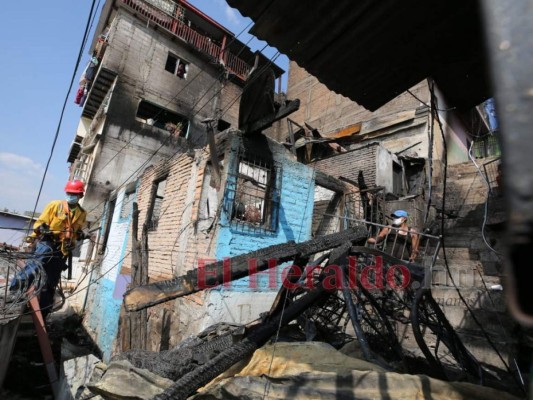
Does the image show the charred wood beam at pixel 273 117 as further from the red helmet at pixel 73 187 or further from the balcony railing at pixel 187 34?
the balcony railing at pixel 187 34

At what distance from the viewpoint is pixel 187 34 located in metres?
18.1

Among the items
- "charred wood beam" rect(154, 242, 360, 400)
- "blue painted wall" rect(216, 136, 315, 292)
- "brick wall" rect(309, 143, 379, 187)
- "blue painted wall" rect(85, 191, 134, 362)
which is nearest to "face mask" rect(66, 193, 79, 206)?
"blue painted wall" rect(85, 191, 134, 362)

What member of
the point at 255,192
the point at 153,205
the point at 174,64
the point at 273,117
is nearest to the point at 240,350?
the point at 273,117

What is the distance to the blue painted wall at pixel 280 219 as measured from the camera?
233 inches

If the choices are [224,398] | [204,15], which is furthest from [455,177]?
[204,15]

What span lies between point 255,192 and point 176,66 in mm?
14590

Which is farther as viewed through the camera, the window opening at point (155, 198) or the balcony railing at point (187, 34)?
the balcony railing at point (187, 34)

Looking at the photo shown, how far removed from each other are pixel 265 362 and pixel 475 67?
383cm

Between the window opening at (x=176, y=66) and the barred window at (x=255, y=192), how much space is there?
1431 cm

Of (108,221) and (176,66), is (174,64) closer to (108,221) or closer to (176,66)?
(176,66)

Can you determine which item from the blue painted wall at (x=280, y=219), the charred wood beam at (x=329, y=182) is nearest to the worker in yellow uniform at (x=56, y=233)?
the blue painted wall at (x=280, y=219)

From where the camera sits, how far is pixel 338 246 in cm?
344

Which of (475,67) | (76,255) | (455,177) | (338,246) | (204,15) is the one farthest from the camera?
(204,15)

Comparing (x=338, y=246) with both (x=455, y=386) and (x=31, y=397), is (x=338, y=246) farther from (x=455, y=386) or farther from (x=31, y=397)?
(x=31, y=397)
